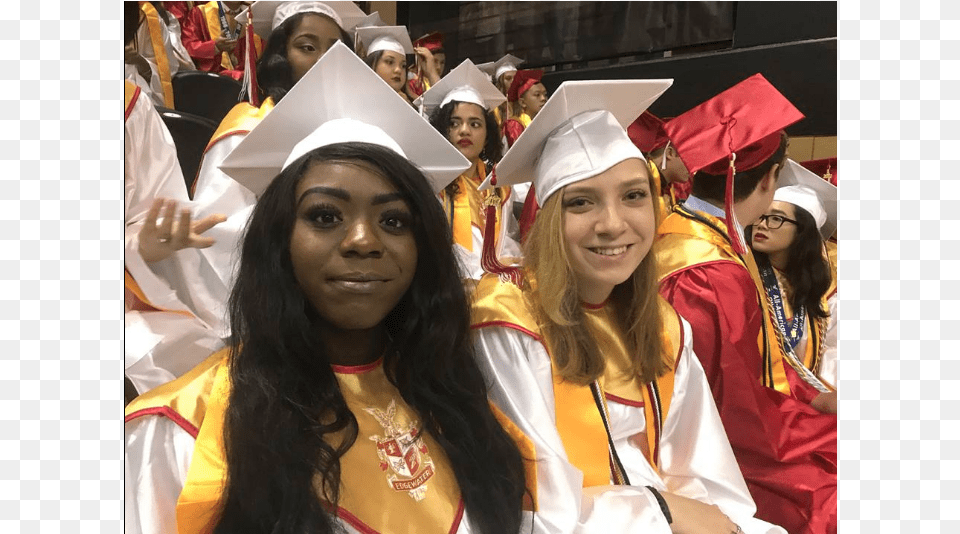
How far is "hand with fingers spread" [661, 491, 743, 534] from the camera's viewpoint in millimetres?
1319

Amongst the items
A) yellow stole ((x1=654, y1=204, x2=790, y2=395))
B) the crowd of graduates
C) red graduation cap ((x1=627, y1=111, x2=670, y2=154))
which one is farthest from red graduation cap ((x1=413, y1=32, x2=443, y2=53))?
yellow stole ((x1=654, y1=204, x2=790, y2=395))

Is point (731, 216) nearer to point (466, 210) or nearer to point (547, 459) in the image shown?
point (547, 459)

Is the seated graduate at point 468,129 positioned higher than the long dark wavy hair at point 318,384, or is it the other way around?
the seated graduate at point 468,129

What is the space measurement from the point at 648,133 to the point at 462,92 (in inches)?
62.1

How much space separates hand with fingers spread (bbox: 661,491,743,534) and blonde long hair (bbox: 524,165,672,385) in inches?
10.2

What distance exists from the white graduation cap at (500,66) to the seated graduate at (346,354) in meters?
1.60

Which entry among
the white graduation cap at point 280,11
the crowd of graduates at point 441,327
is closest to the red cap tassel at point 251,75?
Answer: the crowd of graduates at point 441,327

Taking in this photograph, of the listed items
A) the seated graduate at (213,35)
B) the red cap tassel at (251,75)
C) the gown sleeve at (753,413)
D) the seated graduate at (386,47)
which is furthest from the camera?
the seated graduate at (213,35)

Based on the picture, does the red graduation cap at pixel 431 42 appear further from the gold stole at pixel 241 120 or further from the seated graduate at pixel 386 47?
the gold stole at pixel 241 120

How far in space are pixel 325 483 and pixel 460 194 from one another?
2297 mm

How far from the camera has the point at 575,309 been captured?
142 cm

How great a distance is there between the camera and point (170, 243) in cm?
125

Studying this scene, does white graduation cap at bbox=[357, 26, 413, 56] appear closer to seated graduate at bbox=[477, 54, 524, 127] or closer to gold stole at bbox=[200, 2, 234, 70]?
seated graduate at bbox=[477, 54, 524, 127]

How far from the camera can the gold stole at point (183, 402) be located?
977 mm
